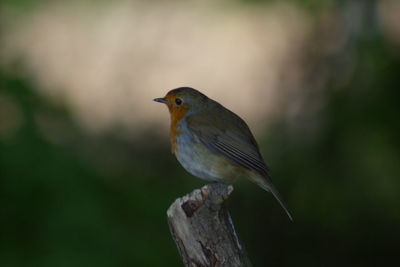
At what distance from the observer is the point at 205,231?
3.01 meters

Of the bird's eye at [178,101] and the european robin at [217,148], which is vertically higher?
the bird's eye at [178,101]

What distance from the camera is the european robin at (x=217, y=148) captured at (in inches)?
150

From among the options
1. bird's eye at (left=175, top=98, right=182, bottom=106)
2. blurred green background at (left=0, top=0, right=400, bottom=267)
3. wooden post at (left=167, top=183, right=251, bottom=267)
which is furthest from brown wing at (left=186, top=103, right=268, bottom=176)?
blurred green background at (left=0, top=0, right=400, bottom=267)

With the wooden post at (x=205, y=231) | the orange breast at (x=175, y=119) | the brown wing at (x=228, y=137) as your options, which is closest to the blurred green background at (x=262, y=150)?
the orange breast at (x=175, y=119)

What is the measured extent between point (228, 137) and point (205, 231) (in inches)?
40.4

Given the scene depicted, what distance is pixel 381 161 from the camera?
222 inches

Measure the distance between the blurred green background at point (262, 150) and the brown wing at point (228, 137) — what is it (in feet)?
4.34

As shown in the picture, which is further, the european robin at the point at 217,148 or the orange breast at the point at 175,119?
the orange breast at the point at 175,119

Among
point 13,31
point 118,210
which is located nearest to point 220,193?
point 118,210

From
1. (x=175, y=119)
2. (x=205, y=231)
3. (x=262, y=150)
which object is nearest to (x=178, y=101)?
(x=175, y=119)

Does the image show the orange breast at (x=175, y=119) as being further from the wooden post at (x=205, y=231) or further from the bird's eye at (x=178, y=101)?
the wooden post at (x=205, y=231)

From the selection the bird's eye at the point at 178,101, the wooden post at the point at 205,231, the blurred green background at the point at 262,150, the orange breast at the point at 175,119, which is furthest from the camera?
the blurred green background at the point at 262,150

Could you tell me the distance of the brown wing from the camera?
12.4ft

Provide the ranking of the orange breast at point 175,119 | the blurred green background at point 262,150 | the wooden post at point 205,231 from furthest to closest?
1. the blurred green background at point 262,150
2. the orange breast at point 175,119
3. the wooden post at point 205,231
